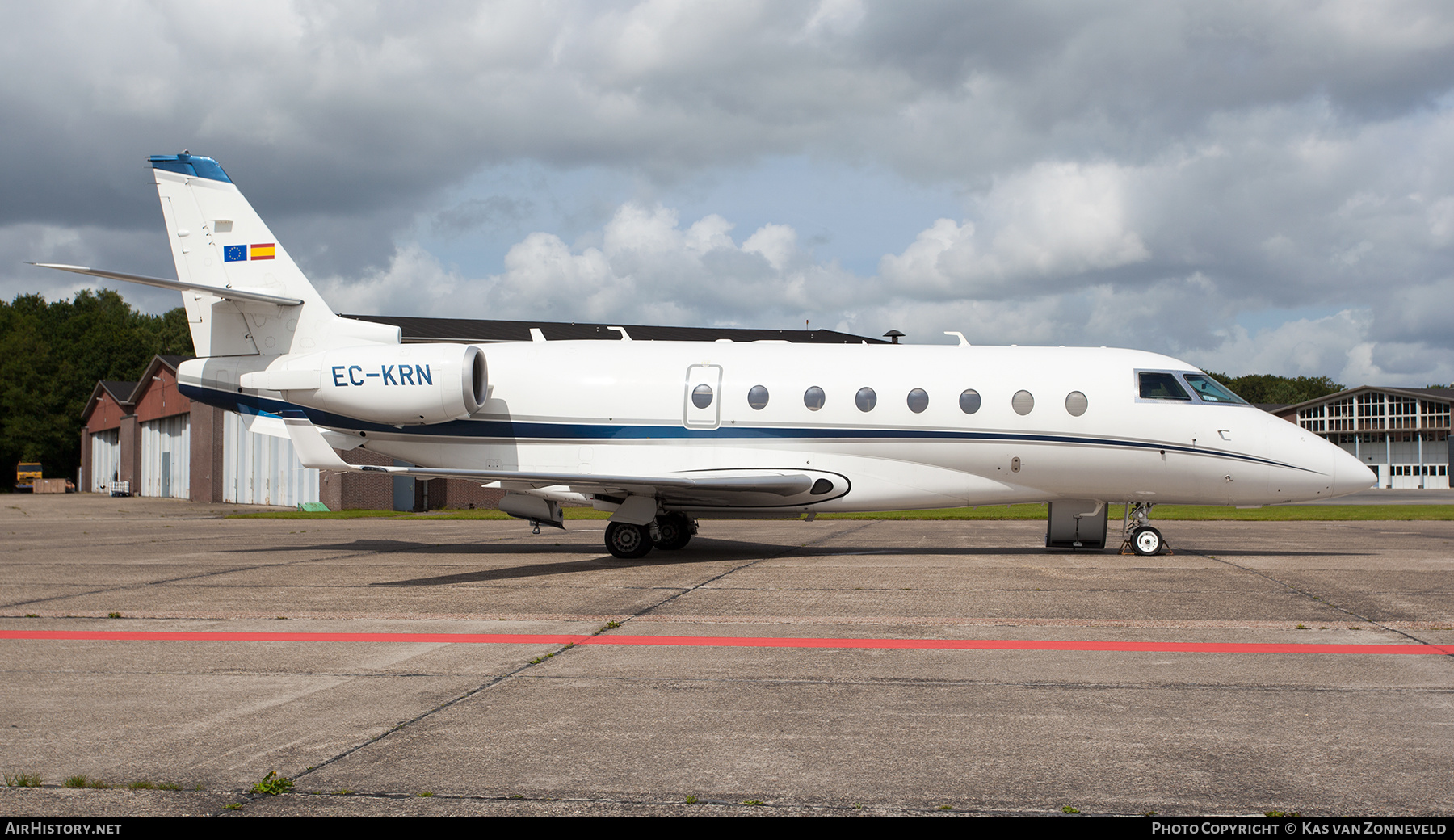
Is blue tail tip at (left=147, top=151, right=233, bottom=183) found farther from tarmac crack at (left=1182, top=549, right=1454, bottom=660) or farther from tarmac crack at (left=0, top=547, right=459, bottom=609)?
tarmac crack at (left=1182, top=549, right=1454, bottom=660)

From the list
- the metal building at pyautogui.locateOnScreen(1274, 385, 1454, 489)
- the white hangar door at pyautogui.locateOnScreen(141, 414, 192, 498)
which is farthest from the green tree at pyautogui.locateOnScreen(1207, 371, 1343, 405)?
the white hangar door at pyautogui.locateOnScreen(141, 414, 192, 498)

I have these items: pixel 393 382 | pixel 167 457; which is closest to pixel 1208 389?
pixel 393 382

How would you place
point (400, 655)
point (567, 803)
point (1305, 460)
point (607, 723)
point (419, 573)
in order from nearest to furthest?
point (567, 803)
point (607, 723)
point (400, 655)
point (419, 573)
point (1305, 460)

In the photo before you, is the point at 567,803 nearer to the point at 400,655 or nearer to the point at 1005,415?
the point at 400,655

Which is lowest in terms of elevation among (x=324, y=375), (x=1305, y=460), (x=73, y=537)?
(x=73, y=537)

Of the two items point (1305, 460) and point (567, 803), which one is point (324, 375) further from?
point (1305, 460)

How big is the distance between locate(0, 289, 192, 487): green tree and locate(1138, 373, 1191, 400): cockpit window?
288 feet

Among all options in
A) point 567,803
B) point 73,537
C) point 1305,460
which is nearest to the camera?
point 567,803

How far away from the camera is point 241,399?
16219 millimetres

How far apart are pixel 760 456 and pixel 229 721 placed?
10210mm

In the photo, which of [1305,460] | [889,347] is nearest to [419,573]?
[889,347]

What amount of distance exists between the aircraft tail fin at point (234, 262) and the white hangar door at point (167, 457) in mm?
35476

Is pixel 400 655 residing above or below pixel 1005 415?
below

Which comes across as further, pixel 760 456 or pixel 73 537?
pixel 73 537
